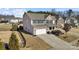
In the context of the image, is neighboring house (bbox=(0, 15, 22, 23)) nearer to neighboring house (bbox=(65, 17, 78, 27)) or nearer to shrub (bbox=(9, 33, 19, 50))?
shrub (bbox=(9, 33, 19, 50))

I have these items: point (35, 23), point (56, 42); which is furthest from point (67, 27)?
point (35, 23)

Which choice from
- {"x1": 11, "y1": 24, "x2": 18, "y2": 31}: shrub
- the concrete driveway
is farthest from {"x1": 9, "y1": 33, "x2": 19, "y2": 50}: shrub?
the concrete driveway

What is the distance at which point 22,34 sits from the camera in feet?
11.2

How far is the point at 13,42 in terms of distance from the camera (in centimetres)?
337

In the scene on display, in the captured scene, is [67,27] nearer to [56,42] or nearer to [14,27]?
[56,42]

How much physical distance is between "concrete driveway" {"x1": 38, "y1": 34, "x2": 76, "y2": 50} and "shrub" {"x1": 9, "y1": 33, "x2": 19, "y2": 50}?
0.87ft

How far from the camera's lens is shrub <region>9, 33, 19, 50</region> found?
3.38 metres

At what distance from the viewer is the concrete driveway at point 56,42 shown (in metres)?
3.40

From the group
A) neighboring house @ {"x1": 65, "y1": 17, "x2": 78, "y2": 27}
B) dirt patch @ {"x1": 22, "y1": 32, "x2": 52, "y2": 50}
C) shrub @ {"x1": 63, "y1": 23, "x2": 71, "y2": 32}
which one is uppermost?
neighboring house @ {"x1": 65, "y1": 17, "x2": 78, "y2": 27}

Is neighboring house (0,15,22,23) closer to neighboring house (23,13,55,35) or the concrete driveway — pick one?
neighboring house (23,13,55,35)

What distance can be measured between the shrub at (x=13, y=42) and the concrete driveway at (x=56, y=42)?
0.27 m

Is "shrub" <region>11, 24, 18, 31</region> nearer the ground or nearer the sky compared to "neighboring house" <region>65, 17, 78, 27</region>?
nearer the ground
